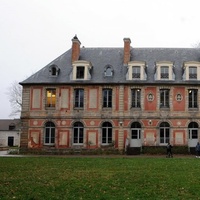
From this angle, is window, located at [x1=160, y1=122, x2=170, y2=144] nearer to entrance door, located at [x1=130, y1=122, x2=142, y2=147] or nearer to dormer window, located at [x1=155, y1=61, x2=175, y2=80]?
entrance door, located at [x1=130, y1=122, x2=142, y2=147]

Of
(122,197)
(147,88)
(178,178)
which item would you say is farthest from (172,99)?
(122,197)

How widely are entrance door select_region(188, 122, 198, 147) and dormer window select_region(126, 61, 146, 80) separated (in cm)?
637

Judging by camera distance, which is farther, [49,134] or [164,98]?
[49,134]

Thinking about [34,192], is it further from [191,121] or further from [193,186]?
[191,121]

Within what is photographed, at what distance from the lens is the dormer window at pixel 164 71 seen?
3466 centimetres

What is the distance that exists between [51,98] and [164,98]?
35.5 ft

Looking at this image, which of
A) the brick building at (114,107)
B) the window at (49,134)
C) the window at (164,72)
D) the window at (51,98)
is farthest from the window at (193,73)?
the window at (49,134)

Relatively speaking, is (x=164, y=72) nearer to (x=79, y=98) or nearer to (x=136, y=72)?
(x=136, y=72)

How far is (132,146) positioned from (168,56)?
10358 millimetres

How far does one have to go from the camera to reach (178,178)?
14.7 m

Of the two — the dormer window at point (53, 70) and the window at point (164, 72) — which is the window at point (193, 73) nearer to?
the window at point (164, 72)

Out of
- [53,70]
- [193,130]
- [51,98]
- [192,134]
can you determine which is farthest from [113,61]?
[192,134]

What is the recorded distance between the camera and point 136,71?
34906 millimetres

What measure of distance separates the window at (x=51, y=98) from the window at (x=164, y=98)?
33.6ft
